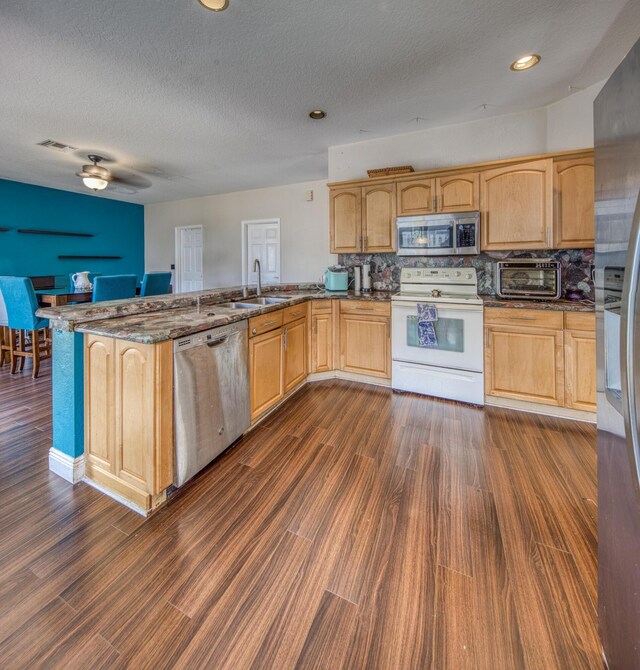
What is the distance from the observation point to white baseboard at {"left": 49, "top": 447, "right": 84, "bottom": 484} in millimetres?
1862

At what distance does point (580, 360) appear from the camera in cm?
249

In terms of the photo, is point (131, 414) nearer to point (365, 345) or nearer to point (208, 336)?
point (208, 336)

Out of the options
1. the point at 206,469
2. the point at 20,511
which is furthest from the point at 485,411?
the point at 20,511

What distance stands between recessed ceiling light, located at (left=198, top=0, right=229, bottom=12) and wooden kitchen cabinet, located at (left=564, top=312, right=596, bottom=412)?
2907 mm

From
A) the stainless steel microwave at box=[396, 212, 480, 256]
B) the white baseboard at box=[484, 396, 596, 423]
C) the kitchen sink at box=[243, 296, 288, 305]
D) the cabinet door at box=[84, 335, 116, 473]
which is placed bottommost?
the white baseboard at box=[484, 396, 596, 423]

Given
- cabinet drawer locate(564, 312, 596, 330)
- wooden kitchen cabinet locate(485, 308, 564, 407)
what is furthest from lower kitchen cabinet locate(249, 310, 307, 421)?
cabinet drawer locate(564, 312, 596, 330)

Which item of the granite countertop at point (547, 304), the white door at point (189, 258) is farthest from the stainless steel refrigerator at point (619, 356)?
the white door at point (189, 258)

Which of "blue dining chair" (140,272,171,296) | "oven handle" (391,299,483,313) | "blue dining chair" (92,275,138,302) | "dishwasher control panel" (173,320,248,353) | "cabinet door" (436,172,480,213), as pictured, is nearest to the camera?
"dishwasher control panel" (173,320,248,353)

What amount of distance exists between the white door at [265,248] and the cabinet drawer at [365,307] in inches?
106

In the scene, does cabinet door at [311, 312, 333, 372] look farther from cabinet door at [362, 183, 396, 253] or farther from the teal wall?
the teal wall

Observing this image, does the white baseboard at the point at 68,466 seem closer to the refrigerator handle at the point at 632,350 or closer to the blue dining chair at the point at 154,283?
the refrigerator handle at the point at 632,350

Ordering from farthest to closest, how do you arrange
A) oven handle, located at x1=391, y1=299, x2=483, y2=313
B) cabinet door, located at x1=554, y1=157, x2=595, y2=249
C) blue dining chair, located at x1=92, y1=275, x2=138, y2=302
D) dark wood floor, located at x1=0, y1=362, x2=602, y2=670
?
blue dining chair, located at x1=92, y1=275, x2=138, y2=302 < oven handle, located at x1=391, y1=299, x2=483, y2=313 < cabinet door, located at x1=554, y1=157, x2=595, y2=249 < dark wood floor, located at x1=0, y1=362, x2=602, y2=670

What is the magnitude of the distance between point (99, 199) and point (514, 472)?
25.1ft

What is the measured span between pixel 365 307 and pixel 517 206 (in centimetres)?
157
